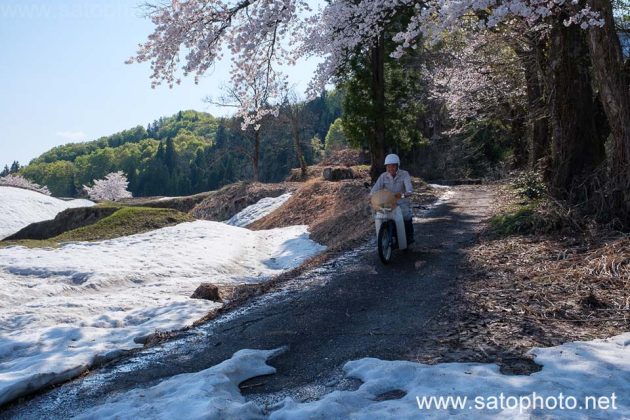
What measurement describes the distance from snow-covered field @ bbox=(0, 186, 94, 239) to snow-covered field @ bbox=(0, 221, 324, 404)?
15045 mm

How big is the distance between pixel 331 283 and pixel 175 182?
113 meters

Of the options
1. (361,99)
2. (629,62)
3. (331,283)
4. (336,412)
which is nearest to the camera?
(336,412)

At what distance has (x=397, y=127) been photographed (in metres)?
24.5

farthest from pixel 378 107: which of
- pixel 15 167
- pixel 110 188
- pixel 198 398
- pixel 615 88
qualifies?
pixel 15 167

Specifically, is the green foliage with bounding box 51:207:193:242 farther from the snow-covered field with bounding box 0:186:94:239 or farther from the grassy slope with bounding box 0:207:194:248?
the snow-covered field with bounding box 0:186:94:239

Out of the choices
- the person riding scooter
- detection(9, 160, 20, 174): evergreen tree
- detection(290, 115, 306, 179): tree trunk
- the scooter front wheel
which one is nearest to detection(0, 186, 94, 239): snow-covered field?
detection(290, 115, 306, 179): tree trunk

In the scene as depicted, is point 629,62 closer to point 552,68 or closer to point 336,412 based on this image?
point 552,68

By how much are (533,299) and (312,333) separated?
2487 millimetres

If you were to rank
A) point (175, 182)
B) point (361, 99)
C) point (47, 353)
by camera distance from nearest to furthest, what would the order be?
point (47, 353), point (361, 99), point (175, 182)

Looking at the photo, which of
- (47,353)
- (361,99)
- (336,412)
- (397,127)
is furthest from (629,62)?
(397,127)

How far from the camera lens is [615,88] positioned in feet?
24.8

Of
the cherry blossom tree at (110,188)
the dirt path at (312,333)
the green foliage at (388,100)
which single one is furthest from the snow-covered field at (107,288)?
the cherry blossom tree at (110,188)

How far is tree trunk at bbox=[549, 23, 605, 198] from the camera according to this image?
9.38 meters

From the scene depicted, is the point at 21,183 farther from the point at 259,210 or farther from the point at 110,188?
the point at 259,210
